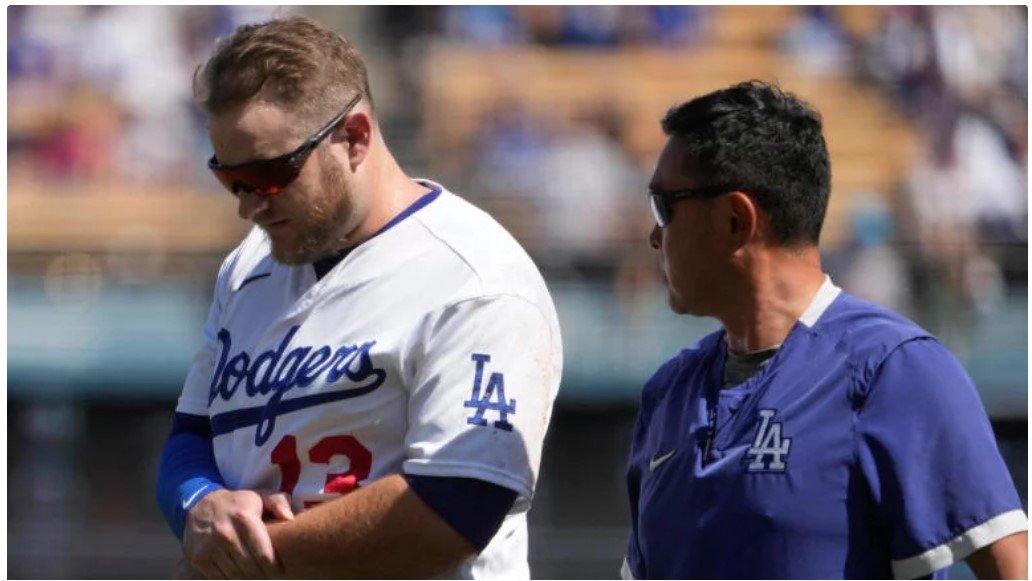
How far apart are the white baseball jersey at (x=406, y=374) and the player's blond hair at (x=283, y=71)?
0.80 ft

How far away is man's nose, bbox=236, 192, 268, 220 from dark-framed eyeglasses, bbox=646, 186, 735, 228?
0.62 meters

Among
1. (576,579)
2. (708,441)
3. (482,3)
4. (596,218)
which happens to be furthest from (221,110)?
(482,3)

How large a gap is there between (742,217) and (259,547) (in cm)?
89

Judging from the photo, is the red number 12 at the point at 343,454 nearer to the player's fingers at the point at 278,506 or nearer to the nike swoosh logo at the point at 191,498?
the player's fingers at the point at 278,506

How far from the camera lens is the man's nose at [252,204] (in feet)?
8.46

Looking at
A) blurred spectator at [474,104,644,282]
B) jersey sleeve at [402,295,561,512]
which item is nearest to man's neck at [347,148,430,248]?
jersey sleeve at [402,295,561,512]

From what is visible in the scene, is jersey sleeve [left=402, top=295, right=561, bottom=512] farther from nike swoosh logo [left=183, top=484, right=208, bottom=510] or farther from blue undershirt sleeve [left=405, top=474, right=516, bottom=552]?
nike swoosh logo [left=183, top=484, right=208, bottom=510]

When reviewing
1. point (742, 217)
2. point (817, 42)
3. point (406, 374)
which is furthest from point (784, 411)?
point (817, 42)

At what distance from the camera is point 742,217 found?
242 centimetres

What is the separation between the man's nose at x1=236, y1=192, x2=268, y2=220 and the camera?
8.46ft

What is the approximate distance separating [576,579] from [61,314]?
3068 millimetres

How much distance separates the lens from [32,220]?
8.95 meters

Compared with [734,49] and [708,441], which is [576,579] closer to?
[734,49]

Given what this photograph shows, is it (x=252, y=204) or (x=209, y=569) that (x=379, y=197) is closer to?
(x=252, y=204)
